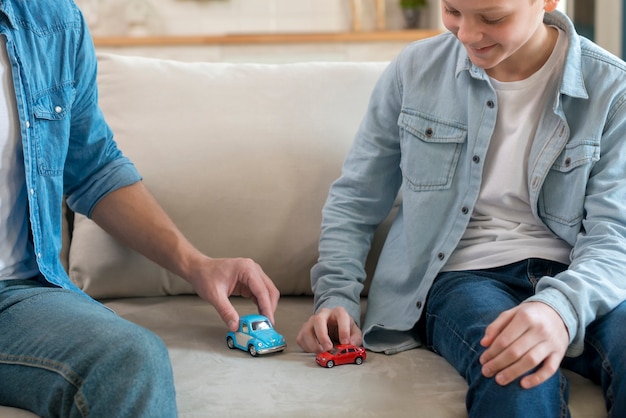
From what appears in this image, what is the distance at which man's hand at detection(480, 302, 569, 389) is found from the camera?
41.2 inches

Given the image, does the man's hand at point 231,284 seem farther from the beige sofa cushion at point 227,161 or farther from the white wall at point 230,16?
the white wall at point 230,16

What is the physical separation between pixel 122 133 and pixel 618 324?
3.23ft

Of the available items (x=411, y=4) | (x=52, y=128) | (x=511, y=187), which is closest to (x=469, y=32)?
(x=511, y=187)

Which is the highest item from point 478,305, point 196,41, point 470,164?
point 470,164

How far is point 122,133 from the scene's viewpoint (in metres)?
1.66

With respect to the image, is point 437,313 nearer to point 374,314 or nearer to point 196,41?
point 374,314

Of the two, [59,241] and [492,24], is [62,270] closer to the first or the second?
[59,241]

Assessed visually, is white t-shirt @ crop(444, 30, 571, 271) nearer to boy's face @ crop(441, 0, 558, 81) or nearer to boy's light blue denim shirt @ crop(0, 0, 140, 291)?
boy's face @ crop(441, 0, 558, 81)

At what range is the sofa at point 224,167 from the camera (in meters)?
1.58

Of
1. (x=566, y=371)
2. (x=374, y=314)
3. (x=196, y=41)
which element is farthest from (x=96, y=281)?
(x=196, y=41)

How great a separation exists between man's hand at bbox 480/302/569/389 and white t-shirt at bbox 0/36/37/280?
70 cm

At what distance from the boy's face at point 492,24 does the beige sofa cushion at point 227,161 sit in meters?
0.42

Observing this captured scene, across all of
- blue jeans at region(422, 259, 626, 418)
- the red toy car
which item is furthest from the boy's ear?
the red toy car

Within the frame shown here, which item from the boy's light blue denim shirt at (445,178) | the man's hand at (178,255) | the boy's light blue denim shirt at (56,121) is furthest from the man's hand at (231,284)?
the boy's light blue denim shirt at (56,121)
